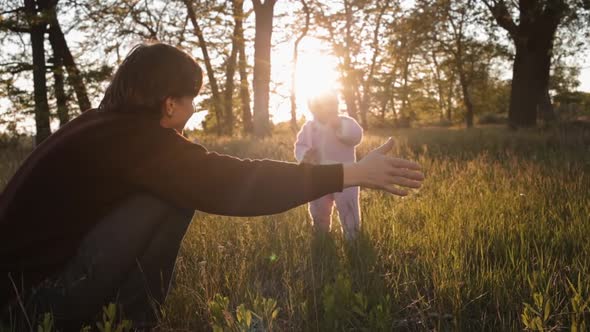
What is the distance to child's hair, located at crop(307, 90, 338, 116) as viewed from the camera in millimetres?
4574

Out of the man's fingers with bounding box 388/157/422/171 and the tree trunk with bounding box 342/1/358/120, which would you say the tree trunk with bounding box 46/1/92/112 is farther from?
the tree trunk with bounding box 342/1/358/120

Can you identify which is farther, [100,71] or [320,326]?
[100,71]

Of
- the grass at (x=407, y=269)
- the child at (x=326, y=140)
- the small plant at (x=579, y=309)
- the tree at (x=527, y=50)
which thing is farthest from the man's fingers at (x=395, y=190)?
the tree at (x=527, y=50)

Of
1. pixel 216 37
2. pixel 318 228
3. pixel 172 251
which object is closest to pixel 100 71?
pixel 216 37

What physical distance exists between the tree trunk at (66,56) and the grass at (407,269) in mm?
11848

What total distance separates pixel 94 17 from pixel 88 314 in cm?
1646

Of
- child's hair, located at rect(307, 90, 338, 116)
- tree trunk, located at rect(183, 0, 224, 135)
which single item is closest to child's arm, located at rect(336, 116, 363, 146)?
child's hair, located at rect(307, 90, 338, 116)

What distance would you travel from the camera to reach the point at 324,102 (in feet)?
15.0

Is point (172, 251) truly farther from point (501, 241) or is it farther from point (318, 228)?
point (501, 241)

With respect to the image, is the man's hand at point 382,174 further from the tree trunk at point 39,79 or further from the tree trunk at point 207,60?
the tree trunk at point 207,60

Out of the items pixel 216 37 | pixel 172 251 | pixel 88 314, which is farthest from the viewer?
pixel 216 37

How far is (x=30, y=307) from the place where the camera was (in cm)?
199

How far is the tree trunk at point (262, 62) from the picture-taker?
1570cm

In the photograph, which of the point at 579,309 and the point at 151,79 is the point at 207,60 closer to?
the point at 151,79
